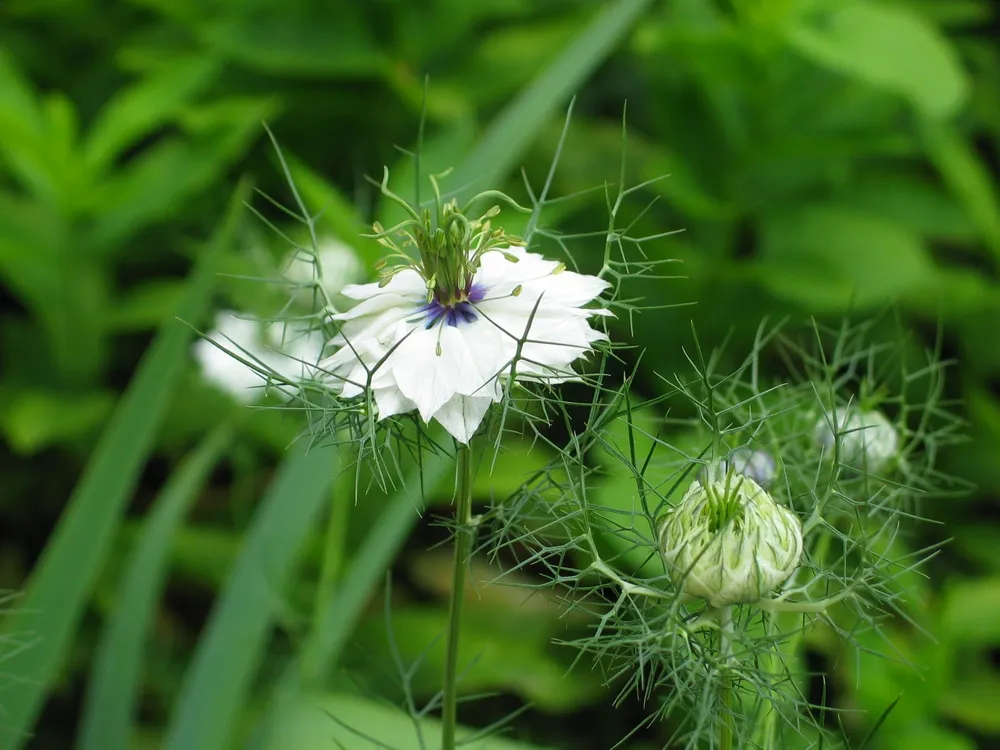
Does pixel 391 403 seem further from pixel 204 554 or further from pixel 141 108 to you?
pixel 141 108

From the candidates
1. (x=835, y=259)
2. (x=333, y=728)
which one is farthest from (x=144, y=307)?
(x=835, y=259)

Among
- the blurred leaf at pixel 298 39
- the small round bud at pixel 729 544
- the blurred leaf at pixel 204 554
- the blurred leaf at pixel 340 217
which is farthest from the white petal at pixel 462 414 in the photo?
the blurred leaf at pixel 298 39

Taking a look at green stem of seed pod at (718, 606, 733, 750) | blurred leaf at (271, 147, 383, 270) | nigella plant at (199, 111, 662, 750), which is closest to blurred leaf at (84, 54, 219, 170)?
blurred leaf at (271, 147, 383, 270)

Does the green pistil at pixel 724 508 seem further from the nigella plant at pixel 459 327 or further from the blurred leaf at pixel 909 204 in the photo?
the blurred leaf at pixel 909 204

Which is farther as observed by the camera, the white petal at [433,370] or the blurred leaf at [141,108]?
the blurred leaf at [141,108]

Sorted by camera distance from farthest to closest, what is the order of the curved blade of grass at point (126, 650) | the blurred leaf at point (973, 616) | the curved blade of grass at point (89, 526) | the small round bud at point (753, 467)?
the blurred leaf at point (973, 616), the curved blade of grass at point (126, 650), the curved blade of grass at point (89, 526), the small round bud at point (753, 467)

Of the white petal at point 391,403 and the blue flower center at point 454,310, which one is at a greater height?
the blue flower center at point 454,310

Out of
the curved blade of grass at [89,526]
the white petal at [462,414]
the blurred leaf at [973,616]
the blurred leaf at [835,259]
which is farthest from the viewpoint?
the blurred leaf at [835,259]
